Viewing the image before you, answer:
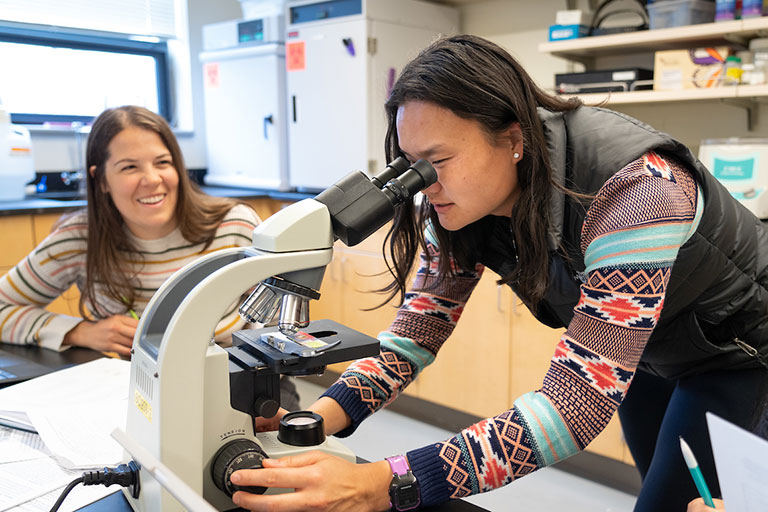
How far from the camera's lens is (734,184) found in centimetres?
208

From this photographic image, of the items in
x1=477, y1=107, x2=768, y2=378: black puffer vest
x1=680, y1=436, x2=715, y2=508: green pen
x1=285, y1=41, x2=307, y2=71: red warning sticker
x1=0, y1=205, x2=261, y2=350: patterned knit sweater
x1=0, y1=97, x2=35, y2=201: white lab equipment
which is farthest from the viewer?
x1=285, y1=41, x2=307, y2=71: red warning sticker

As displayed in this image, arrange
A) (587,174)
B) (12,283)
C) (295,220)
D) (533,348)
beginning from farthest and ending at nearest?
(533,348) < (12,283) < (587,174) < (295,220)

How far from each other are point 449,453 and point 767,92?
1778mm

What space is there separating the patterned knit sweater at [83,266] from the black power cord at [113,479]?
0.70m

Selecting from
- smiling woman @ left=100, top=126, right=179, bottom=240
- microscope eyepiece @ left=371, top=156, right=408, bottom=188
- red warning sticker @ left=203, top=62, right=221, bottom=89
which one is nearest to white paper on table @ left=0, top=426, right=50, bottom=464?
microscope eyepiece @ left=371, top=156, right=408, bottom=188

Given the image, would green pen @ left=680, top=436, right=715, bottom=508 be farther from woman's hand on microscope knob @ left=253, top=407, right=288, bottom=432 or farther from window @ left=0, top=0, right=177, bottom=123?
window @ left=0, top=0, right=177, bottom=123

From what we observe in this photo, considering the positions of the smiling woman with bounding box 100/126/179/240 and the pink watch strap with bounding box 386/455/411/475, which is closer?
the pink watch strap with bounding box 386/455/411/475

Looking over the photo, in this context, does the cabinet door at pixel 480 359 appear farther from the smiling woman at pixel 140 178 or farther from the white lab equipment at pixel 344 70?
the smiling woman at pixel 140 178

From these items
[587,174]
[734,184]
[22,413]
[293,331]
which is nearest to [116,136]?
[22,413]

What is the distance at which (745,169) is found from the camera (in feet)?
6.80

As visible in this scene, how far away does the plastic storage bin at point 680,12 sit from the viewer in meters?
2.19

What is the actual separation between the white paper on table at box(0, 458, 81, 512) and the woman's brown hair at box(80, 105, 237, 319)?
0.74m

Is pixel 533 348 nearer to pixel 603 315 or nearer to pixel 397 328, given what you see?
pixel 397 328

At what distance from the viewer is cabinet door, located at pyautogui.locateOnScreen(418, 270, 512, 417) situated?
2.42 metres
